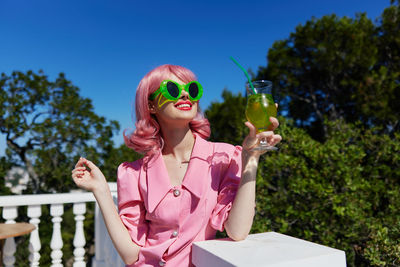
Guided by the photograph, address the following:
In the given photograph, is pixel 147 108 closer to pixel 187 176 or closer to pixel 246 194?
pixel 187 176

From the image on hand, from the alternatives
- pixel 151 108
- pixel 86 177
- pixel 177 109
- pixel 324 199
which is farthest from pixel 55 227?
pixel 324 199

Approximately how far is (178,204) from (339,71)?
817 cm

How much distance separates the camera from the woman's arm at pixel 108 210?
138 cm

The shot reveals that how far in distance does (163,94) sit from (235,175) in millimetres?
521

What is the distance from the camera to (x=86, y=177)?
1.44m

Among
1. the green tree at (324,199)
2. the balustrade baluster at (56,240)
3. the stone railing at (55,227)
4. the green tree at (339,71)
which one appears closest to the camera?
the stone railing at (55,227)

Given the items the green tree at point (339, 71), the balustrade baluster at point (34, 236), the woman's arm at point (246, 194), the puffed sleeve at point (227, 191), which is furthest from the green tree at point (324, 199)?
the green tree at point (339, 71)

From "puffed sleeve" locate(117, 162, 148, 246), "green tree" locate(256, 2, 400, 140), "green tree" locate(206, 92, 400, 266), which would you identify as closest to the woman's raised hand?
"puffed sleeve" locate(117, 162, 148, 246)

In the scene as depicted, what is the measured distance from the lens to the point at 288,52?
918 centimetres

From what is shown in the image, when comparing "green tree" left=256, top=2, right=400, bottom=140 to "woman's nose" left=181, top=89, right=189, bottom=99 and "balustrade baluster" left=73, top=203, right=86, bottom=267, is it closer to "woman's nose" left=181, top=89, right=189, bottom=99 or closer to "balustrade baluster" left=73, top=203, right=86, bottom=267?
"balustrade baluster" left=73, top=203, right=86, bottom=267

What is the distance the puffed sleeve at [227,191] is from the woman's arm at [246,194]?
8 centimetres

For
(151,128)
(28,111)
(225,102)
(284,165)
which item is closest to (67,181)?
(28,111)

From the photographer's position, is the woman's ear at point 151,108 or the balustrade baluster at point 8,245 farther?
the balustrade baluster at point 8,245

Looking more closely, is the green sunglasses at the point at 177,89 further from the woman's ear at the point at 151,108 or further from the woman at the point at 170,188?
the woman's ear at the point at 151,108
